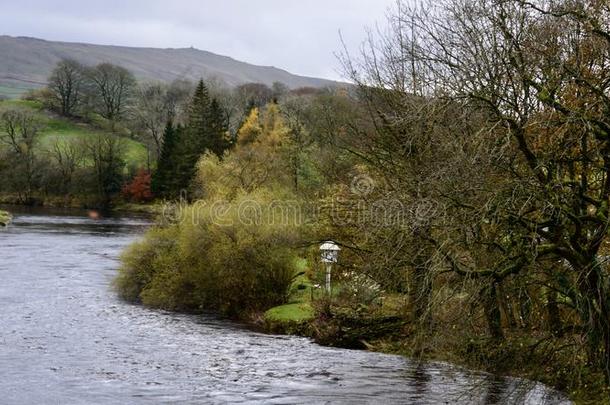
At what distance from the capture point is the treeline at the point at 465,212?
1319 cm

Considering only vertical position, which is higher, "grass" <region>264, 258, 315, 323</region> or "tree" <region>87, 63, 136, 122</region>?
"tree" <region>87, 63, 136, 122</region>

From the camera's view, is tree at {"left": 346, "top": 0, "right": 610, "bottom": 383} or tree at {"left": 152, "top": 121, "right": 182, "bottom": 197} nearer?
tree at {"left": 346, "top": 0, "right": 610, "bottom": 383}

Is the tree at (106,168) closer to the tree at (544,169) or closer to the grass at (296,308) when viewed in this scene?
the grass at (296,308)

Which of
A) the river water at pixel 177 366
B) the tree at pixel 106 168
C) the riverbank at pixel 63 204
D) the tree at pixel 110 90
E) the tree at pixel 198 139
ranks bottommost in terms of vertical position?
the riverbank at pixel 63 204

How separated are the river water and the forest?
1.29m

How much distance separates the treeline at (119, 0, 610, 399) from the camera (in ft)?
43.3

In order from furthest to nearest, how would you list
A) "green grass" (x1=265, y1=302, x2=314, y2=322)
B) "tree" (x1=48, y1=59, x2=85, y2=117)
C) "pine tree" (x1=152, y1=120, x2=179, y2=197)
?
"tree" (x1=48, y1=59, x2=85, y2=117)
"pine tree" (x1=152, y1=120, x2=179, y2=197)
"green grass" (x1=265, y1=302, x2=314, y2=322)

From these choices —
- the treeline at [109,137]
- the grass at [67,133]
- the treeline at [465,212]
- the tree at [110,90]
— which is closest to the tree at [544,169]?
the treeline at [465,212]

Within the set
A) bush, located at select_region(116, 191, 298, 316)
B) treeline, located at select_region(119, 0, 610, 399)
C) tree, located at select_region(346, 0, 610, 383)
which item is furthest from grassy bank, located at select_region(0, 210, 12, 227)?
tree, located at select_region(346, 0, 610, 383)

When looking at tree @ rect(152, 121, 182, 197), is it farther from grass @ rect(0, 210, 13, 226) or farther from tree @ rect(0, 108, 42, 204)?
tree @ rect(0, 108, 42, 204)

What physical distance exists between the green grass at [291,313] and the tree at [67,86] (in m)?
137

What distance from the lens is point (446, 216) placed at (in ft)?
46.7

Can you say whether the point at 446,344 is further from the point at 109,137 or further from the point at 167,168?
the point at 109,137

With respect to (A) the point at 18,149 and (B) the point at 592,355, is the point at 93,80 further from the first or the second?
(B) the point at 592,355
